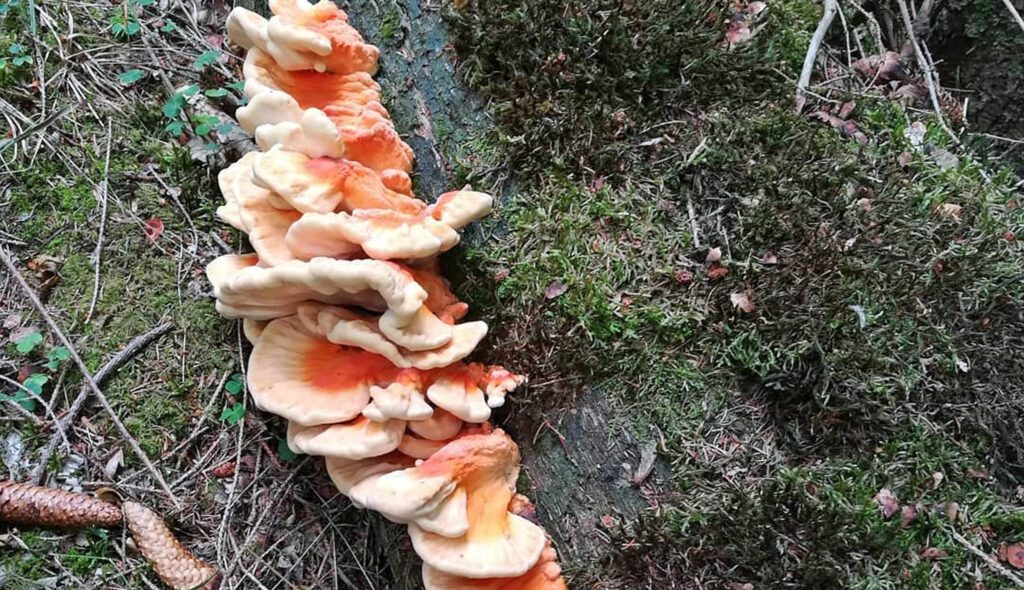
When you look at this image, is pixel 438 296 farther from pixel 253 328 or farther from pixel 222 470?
pixel 222 470

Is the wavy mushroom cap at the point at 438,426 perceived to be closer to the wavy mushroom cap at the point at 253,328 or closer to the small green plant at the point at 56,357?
the wavy mushroom cap at the point at 253,328

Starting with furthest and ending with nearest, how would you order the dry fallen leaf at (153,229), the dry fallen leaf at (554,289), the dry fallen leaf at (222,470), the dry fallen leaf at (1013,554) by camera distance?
the dry fallen leaf at (153,229)
the dry fallen leaf at (222,470)
the dry fallen leaf at (554,289)
the dry fallen leaf at (1013,554)

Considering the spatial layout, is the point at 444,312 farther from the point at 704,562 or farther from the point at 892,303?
the point at 892,303

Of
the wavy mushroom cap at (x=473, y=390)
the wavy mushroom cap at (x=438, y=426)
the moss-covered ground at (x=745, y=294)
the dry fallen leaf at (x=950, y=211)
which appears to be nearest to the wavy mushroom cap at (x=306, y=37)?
the moss-covered ground at (x=745, y=294)

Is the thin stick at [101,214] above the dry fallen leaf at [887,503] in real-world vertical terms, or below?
above

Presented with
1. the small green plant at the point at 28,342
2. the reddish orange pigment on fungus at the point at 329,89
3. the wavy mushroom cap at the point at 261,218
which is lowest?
the small green plant at the point at 28,342

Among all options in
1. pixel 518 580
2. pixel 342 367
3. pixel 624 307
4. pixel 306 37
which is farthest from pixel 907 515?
pixel 306 37
